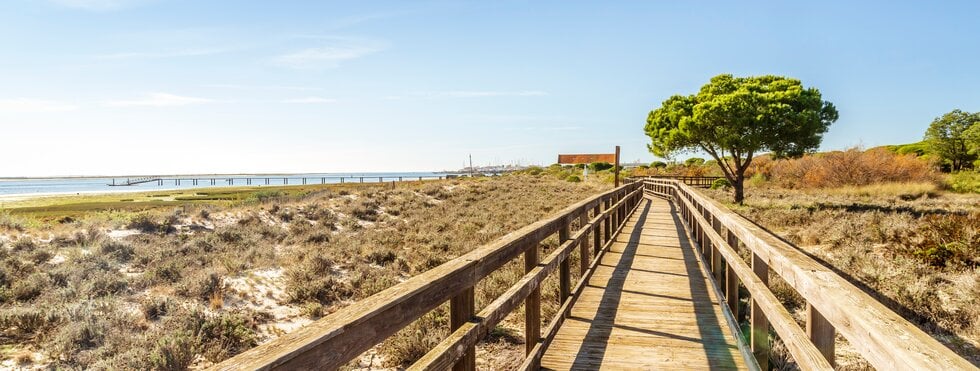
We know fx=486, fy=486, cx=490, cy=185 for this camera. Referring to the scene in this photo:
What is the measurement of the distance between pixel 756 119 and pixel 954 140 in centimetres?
3854

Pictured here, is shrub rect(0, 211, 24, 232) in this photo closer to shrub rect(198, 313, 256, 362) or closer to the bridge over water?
shrub rect(198, 313, 256, 362)

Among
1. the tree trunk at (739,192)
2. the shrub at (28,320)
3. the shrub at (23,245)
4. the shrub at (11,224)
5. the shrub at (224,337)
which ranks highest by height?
the tree trunk at (739,192)

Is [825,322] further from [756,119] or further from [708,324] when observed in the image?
[756,119]

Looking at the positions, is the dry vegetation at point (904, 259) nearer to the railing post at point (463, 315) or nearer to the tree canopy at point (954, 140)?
the railing post at point (463, 315)

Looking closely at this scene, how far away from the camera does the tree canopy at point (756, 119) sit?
75.8 feet

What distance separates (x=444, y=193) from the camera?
108ft

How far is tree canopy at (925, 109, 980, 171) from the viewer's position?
146 ft

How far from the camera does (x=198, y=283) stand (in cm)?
868

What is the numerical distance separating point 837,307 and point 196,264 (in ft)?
40.1

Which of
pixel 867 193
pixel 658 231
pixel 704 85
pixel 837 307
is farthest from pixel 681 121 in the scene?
pixel 837 307

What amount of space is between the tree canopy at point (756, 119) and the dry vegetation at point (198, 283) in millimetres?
12536

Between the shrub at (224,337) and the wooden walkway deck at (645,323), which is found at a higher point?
the wooden walkway deck at (645,323)

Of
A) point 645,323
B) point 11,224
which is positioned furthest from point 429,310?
point 11,224

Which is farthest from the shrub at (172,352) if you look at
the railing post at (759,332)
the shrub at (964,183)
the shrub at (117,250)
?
the shrub at (964,183)
